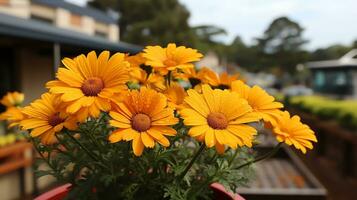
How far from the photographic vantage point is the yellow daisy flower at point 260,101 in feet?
2.52

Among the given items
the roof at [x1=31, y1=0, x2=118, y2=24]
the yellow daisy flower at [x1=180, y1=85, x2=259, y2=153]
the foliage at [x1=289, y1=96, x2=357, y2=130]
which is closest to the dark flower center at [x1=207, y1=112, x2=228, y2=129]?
the yellow daisy flower at [x1=180, y1=85, x2=259, y2=153]

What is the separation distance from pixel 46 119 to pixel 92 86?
12 cm

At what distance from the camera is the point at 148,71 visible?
957 mm

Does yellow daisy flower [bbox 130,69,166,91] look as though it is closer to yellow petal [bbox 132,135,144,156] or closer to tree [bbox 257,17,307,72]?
yellow petal [bbox 132,135,144,156]

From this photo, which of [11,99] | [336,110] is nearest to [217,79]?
[11,99]

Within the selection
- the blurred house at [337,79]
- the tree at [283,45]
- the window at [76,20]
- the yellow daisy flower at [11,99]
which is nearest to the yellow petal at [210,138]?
the yellow daisy flower at [11,99]

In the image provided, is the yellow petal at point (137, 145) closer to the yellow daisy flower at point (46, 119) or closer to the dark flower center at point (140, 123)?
the dark flower center at point (140, 123)

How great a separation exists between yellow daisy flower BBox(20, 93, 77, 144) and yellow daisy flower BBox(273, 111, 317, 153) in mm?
401

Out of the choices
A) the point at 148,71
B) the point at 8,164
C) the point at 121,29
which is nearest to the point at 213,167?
the point at 148,71

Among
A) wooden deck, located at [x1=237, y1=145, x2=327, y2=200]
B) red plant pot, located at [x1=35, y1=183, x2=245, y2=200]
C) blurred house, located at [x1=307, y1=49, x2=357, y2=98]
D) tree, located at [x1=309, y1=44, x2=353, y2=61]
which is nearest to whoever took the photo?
red plant pot, located at [x1=35, y1=183, x2=245, y2=200]

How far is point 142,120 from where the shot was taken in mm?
655

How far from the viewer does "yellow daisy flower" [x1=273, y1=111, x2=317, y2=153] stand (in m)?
0.74

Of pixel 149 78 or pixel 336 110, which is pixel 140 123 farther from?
pixel 336 110

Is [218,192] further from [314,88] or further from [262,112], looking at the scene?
[314,88]
